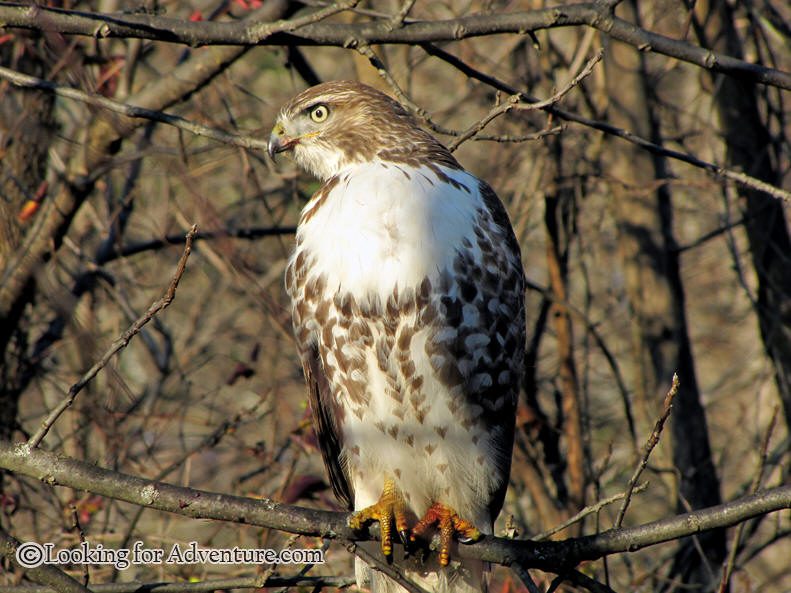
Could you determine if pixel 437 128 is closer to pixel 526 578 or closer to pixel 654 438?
pixel 654 438

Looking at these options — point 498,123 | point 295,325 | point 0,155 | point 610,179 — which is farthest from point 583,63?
point 0,155

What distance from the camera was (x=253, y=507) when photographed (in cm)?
297

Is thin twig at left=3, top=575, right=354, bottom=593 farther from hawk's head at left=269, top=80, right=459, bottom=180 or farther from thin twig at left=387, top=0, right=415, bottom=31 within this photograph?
thin twig at left=387, top=0, right=415, bottom=31

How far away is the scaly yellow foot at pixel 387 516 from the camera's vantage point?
12.2 feet

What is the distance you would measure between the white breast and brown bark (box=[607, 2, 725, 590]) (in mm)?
2345

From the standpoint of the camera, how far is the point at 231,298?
8219 millimetres

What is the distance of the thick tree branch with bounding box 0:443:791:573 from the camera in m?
2.88

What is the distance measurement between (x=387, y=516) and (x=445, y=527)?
228mm

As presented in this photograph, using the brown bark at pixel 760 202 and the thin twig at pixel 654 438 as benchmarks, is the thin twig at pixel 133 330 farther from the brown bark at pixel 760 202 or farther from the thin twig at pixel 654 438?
the brown bark at pixel 760 202

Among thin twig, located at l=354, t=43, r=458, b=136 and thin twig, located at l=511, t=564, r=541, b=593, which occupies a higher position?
thin twig, located at l=354, t=43, r=458, b=136

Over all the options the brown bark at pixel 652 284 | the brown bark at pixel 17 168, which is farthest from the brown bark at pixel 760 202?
the brown bark at pixel 17 168

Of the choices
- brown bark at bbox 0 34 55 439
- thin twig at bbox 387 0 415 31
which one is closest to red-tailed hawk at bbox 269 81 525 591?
thin twig at bbox 387 0 415 31

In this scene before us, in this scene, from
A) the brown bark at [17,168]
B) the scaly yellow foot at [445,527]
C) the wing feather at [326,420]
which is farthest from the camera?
the brown bark at [17,168]

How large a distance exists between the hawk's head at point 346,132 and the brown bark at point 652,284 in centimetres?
206
